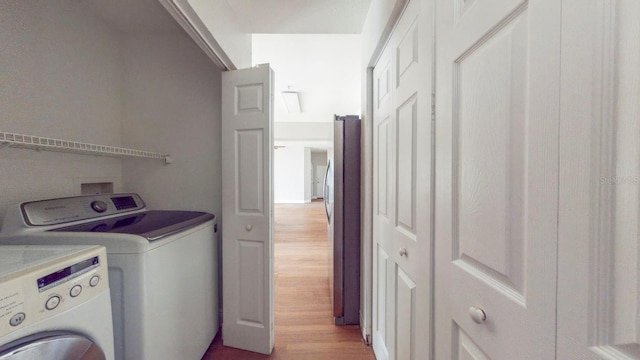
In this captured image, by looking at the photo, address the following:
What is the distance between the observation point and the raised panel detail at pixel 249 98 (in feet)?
5.41

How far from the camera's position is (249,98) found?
1.66 metres

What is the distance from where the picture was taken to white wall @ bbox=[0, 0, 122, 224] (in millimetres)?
1205

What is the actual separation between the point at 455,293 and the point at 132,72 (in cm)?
247

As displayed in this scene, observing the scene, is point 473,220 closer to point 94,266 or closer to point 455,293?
point 455,293

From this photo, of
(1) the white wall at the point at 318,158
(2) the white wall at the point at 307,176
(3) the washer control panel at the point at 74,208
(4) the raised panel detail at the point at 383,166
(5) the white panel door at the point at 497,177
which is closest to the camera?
(5) the white panel door at the point at 497,177

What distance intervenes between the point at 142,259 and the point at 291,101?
15.4 feet

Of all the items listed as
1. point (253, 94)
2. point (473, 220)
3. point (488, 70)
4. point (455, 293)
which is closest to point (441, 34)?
point (488, 70)

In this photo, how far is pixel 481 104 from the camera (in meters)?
0.62

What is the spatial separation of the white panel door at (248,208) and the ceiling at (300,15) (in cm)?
42

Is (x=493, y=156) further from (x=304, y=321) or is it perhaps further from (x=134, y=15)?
Result: (x=134, y=15)

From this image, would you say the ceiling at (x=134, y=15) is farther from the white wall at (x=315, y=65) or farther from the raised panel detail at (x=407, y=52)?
the raised panel detail at (x=407, y=52)

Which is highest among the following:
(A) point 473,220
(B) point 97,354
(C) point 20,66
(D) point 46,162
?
(C) point 20,66

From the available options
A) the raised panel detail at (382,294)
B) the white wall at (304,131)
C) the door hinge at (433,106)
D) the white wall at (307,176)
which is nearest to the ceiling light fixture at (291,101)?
the white wall at (304,131)

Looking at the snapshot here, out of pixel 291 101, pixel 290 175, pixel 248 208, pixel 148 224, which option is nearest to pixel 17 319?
pixel 148 224
